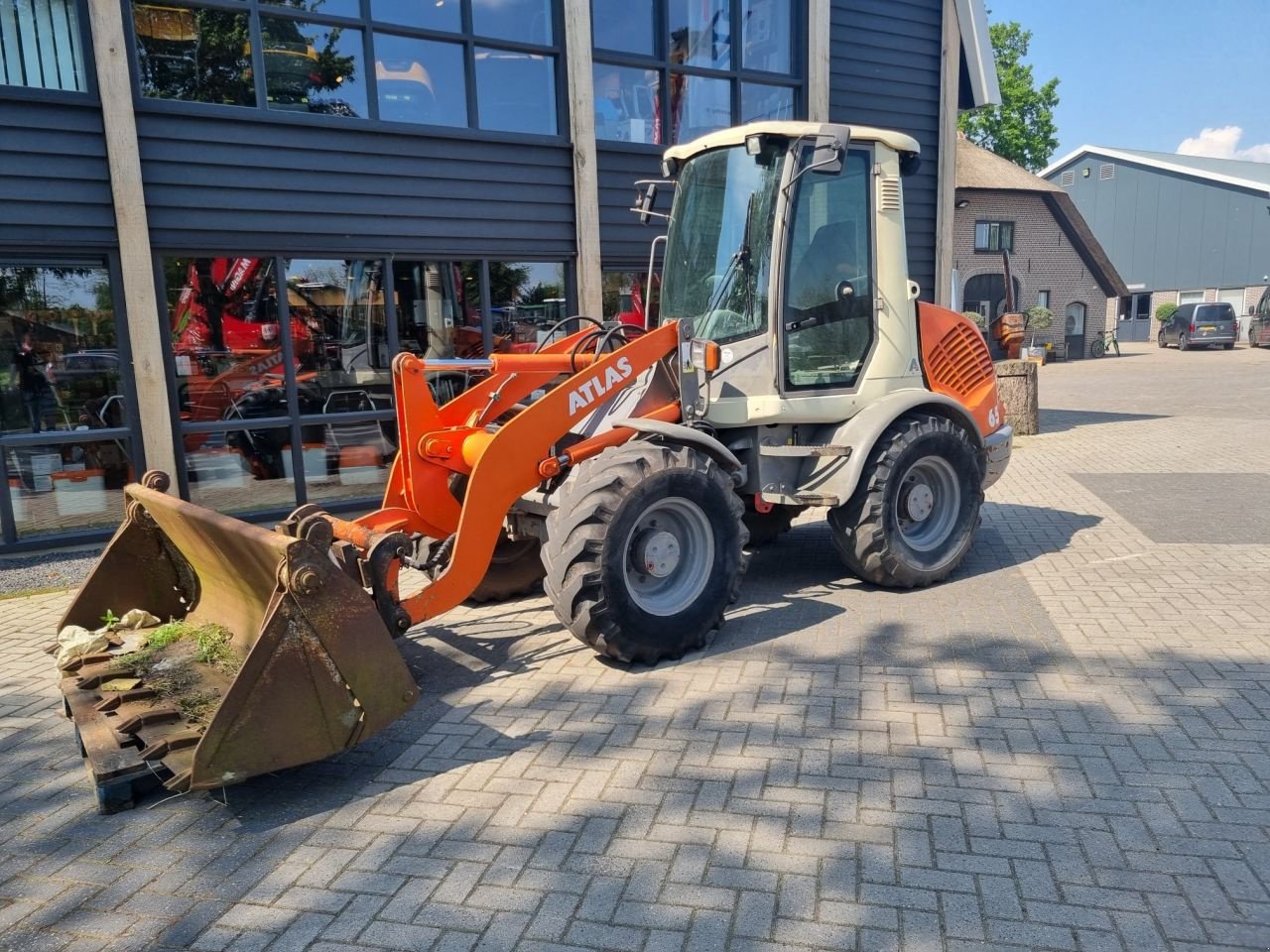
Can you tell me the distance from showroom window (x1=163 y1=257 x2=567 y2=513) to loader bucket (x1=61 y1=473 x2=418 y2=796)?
12.7 ft

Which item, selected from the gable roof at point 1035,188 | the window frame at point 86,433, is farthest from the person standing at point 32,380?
the gable roof at point 1035,188

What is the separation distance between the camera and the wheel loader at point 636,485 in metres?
3.38

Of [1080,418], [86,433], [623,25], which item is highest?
[623,25]

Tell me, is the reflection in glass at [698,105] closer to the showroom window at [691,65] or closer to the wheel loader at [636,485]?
the showroom window at [691,65]

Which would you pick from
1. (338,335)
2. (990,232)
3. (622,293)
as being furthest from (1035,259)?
(338,335)

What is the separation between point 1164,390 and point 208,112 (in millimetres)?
19250

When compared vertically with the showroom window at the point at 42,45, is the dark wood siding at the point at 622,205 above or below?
below

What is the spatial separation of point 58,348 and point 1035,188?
3045 centimetres

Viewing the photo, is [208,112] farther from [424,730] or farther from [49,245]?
[424,730]

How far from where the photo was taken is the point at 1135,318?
47094mm

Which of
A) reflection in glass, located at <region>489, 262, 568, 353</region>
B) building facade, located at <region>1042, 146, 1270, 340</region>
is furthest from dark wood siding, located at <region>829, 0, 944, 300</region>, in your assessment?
building facade, located at <region>1042, 146, 1270, 340</region>

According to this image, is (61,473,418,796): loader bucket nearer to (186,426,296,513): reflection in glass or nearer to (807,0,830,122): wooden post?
(186,426,296,513): reflection in glass

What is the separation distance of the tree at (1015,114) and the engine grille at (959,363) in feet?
135

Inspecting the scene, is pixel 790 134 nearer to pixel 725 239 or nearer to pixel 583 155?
pixel 725 239
